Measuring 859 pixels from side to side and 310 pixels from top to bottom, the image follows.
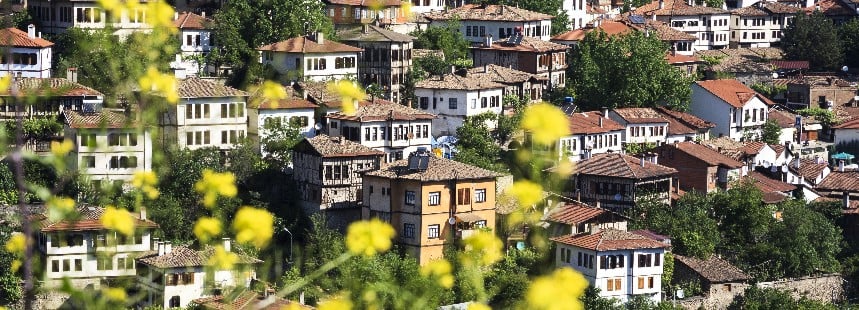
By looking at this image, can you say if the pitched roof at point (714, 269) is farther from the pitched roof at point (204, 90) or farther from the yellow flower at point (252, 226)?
the yellow flower at point (252, 226)

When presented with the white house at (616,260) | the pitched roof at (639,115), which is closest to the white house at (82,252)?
the white house at (616,260)

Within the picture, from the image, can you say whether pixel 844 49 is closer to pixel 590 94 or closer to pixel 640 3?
pixel 640 3

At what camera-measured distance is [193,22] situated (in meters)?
47.8

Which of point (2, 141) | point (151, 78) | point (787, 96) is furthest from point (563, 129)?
point (787, 96)

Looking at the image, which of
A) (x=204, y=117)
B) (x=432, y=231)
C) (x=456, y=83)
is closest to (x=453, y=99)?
(x=456, y=83)

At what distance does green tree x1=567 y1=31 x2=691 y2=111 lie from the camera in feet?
167

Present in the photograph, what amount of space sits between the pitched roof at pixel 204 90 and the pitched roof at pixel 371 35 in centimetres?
766

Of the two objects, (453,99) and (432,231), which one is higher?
(453,99)

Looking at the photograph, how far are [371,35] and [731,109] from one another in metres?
12.6

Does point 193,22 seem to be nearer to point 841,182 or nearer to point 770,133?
point 770,133

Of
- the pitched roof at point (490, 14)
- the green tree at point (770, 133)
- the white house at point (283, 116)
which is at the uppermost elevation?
the pitched roof at point (490, 14)

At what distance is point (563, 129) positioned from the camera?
21.8 ft

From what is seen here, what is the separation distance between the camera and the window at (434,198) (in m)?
37.8

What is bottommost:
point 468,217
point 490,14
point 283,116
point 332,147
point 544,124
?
point 468,217
